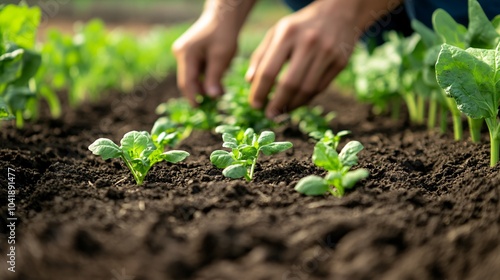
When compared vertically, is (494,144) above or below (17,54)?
below

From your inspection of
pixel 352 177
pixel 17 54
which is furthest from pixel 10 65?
pixel 352 177

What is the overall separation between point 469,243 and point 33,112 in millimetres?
2869

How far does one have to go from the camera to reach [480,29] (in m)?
2.17

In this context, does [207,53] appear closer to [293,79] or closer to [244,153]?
[293,79]

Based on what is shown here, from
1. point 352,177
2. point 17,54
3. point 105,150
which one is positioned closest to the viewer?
point 352,177

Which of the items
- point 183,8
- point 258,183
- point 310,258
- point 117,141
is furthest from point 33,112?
point 183,8

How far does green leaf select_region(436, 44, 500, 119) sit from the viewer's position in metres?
1.83

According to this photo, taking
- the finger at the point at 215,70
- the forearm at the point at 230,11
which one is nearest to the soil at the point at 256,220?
the finger at the point at 215,70

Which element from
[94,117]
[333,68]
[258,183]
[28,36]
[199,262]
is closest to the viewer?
[199,262]

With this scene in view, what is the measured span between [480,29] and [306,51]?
0.92m

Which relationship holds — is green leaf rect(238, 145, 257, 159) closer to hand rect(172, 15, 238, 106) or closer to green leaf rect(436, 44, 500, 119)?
green leaf rect(436, 44, 500, 119)

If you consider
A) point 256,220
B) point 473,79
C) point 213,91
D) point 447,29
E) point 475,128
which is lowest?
point 213,91

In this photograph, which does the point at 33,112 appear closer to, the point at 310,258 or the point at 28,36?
the point at 28,36

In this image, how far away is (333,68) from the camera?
3000 millimetres
